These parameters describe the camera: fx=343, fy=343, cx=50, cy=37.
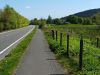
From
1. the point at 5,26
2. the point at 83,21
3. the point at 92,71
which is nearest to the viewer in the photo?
the point at 92,71

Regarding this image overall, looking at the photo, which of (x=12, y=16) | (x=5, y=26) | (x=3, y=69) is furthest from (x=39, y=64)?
(x=12, y=16)

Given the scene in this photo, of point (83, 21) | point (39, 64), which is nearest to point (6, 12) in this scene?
point (39, 64)

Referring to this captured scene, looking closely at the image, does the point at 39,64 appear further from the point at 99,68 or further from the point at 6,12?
the point at 6,12

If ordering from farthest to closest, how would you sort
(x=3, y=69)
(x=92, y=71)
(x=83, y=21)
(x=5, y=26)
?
(x=83, y=21), (x=5, y=26), (x=3, y=69), (x=92, y=71)

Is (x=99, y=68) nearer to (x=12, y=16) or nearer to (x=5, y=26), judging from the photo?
(x=5, y=26)

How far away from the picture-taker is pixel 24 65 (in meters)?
14.9

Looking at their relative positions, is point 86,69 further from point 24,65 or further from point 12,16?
point 12,16

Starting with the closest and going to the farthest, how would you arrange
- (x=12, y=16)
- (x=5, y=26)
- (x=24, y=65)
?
1. (x=24, y=65)
2. (x=5, y=26)
3. (x=12, y=16)

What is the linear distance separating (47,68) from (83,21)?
180 m

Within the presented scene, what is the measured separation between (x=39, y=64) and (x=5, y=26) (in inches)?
3075

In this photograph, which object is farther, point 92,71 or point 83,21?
point 83,21

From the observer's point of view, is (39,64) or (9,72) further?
(39,64)

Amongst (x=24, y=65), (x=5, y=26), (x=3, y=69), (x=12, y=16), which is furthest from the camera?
(x=12, y=16)

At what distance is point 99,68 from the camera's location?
12.8 meters
